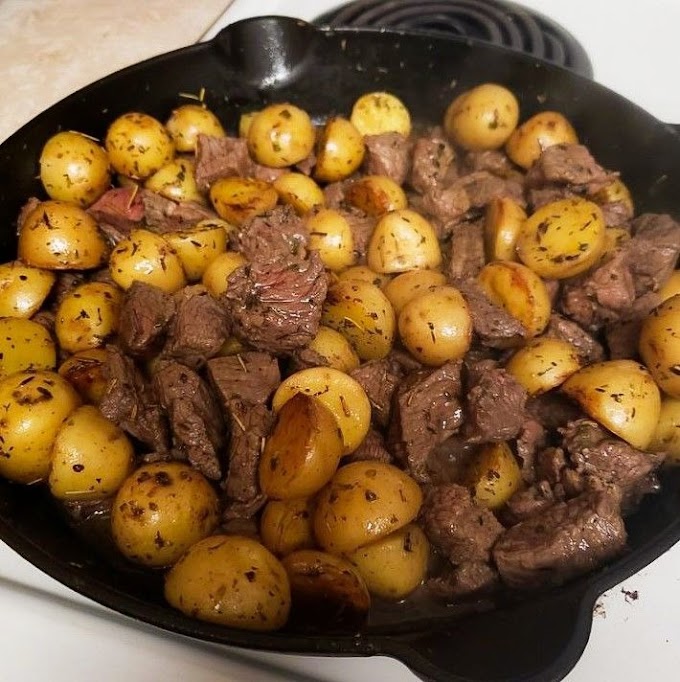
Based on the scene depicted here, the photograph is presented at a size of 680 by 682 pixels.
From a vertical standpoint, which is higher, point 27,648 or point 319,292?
point 319,292

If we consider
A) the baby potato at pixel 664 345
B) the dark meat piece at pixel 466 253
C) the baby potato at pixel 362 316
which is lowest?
the baby potato at pixel 362 316

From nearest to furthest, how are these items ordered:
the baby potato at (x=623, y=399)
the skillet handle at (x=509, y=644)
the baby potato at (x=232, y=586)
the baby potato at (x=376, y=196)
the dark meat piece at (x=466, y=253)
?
the skillet handle at (x=509, y=644), the baby potato at (x=232, y=586), the baby potato at (x=623, y=399), the dark meat piece at (x=466, y=253), the baby potato at (x=376, y=196)

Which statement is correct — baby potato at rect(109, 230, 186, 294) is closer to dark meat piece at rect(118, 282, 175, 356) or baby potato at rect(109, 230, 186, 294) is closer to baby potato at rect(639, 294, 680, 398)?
dark meat piece at rect(118, 282, 175, 356)

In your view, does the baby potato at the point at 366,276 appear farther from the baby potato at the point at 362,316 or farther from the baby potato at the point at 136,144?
the baby potato at the point at 136,144

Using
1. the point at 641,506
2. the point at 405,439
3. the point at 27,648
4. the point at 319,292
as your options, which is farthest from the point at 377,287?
the point at 27,648

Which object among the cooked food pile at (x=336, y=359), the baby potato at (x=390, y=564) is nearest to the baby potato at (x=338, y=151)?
the cooked food pile at (x=336, y=359)

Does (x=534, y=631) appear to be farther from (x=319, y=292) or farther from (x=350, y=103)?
(x=350, y=103)

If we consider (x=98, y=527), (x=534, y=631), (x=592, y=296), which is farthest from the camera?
(x=592, y=296)
